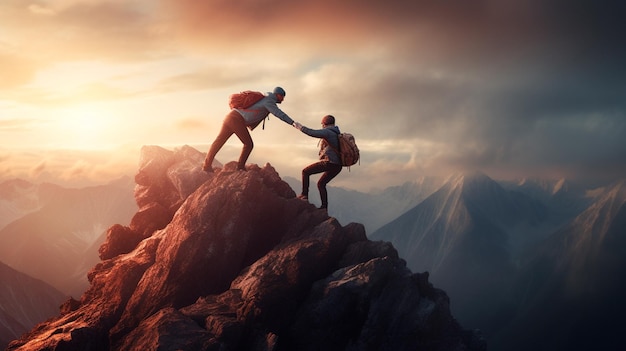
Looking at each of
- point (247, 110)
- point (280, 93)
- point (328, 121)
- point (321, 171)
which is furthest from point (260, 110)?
point (321, 171)

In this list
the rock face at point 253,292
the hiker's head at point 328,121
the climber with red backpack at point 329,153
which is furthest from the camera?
the hiker's head at point 328,121

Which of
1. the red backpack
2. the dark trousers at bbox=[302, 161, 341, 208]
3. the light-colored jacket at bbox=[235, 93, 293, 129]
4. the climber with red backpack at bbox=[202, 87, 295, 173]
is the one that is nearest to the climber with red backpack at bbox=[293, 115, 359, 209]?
the dark trousers at bbox=[302, 161, 341, 208]

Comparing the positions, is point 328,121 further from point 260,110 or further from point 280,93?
point 260,110

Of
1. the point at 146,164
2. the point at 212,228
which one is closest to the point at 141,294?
the point at 212,228

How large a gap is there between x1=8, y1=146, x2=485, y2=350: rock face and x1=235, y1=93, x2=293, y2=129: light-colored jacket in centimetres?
316

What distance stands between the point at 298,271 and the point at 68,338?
11.2m

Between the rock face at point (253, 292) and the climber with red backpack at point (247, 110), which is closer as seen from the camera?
the rock face at point (253, 292)

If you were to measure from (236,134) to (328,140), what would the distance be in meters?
5.54

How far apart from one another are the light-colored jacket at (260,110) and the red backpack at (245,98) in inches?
9.8

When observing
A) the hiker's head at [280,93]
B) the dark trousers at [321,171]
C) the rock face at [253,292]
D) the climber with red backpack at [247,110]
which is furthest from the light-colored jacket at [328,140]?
the rock face at [253,292]

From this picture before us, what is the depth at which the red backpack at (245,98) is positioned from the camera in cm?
2914

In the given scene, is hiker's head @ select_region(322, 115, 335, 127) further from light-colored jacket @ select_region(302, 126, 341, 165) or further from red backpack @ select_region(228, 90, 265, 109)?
red backpack @ select_region(228, 90, 265, 109)

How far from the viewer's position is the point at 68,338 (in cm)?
2325

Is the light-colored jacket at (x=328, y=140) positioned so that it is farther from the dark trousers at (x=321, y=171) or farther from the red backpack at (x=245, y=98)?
the red backpack at (x=245, y=98)
